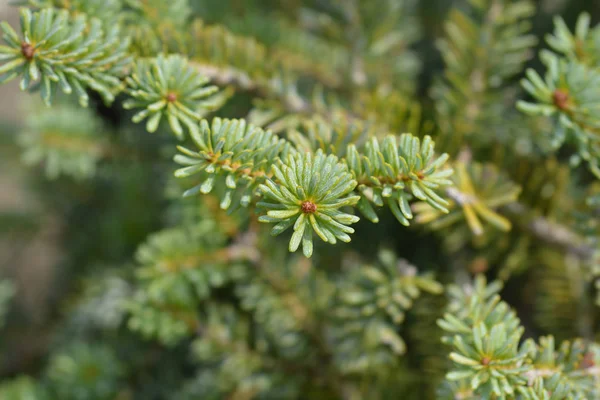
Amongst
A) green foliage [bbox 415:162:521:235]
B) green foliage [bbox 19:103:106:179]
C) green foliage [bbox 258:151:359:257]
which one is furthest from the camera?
green foliage [bbox 19:103:106:179]

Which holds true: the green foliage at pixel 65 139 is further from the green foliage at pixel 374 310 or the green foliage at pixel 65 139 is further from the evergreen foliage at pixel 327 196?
the green foliage at pixel 374 310

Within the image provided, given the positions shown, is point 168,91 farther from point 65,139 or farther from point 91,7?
point 65,139

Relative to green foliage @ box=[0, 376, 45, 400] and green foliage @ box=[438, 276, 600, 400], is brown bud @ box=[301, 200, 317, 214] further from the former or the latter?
green foliage @ box=[0, 376, 45, 400]

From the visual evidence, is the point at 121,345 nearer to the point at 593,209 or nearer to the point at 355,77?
the point at 355,77

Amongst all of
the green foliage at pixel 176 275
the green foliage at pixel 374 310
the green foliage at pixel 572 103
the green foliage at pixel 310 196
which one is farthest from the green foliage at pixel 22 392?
the green foliage at pixel 572 103

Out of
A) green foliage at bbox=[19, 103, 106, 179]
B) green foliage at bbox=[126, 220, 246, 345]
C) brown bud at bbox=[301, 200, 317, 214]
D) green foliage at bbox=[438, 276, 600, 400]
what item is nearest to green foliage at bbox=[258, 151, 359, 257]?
brown bud at bbox=[301, 200, 317, 214]

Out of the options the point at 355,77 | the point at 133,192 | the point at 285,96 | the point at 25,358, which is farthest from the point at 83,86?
the point at 25,358
